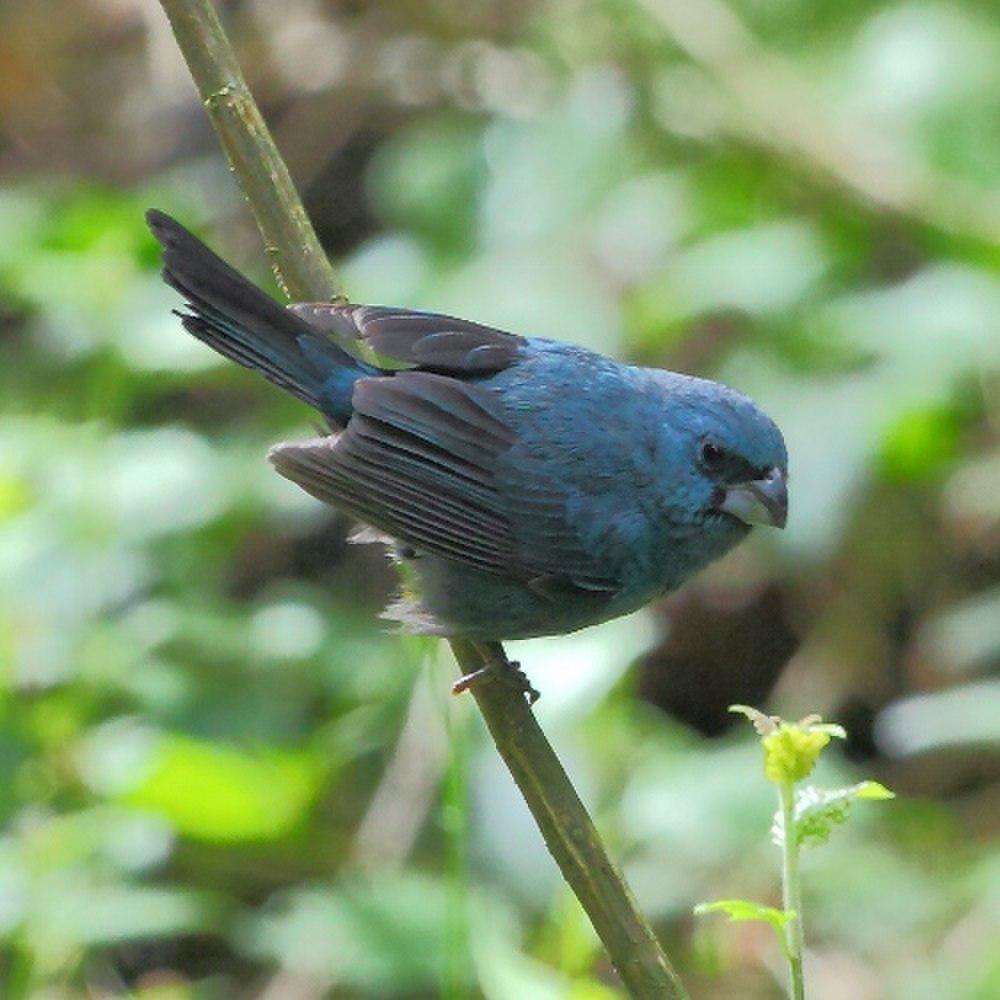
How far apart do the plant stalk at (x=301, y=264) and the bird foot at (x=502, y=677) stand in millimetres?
41

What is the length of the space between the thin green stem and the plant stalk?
477 mm

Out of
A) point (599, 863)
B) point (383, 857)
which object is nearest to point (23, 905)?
point (383, 857)

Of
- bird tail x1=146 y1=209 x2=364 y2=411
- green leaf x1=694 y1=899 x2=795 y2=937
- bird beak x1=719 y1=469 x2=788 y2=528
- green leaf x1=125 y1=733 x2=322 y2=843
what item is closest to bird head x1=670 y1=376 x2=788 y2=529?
bird beak x1=719 y1=469 x2=788 y2=528

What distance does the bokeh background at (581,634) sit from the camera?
3.41m

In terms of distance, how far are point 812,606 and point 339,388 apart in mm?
2662

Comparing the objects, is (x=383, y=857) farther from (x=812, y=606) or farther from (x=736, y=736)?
(x=812, y=606)

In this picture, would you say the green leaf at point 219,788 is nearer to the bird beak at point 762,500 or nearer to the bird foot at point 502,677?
the bird foot at point 502,677

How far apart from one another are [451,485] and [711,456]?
18.8 inches

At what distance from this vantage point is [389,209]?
5832 millimetres

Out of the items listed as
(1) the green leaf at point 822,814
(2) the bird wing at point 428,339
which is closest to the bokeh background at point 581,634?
(2) the bird wing at point 428,339

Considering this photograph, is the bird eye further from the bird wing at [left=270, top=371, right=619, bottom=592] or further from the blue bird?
the bird wing at [left=270, top=371, right=619, bottom=592]

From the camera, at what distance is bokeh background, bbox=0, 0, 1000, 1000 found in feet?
11.2

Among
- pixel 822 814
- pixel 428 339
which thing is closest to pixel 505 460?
pixel 428 339

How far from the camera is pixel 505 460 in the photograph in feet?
10.5
